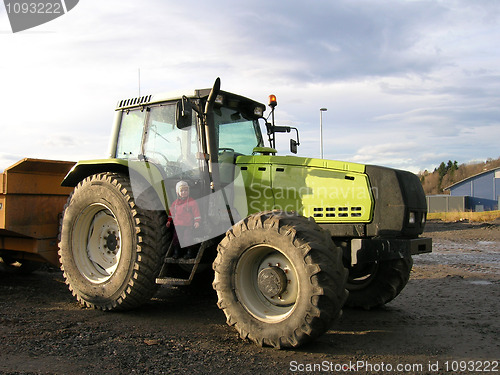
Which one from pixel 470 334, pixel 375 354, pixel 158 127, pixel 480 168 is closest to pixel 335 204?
pixel 375 354

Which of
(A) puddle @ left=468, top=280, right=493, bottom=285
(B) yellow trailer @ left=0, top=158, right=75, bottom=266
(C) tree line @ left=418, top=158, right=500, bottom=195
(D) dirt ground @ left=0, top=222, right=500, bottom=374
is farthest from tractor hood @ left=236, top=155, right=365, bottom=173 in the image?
(C) tree line @ left=418, top=158, right=500, bottom=195

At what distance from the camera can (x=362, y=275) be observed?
6.20 meters

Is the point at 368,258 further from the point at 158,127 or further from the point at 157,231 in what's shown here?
the point at 158,127

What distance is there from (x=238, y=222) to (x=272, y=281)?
29.3 inches

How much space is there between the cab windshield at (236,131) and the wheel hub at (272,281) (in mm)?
1832

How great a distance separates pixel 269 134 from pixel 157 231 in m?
2.25

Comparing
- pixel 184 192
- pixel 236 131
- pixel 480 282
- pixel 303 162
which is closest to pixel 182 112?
pixel 184 192

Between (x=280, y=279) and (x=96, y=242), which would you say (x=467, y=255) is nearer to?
(x=280, y=279)

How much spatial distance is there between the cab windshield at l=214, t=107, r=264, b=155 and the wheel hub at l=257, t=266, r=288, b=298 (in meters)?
1.83

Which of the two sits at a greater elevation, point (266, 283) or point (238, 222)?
point (238, 222)

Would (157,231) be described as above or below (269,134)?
below

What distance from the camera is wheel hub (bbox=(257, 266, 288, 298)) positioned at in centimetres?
450

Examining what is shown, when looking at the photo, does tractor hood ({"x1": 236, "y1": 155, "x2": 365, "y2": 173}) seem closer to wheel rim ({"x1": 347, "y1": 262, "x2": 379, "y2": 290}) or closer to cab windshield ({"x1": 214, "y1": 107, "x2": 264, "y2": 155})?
cab windshield ({"x1": 214, "y1": 107, "x2": 264, "y2": 155})

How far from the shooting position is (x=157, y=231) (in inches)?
215
